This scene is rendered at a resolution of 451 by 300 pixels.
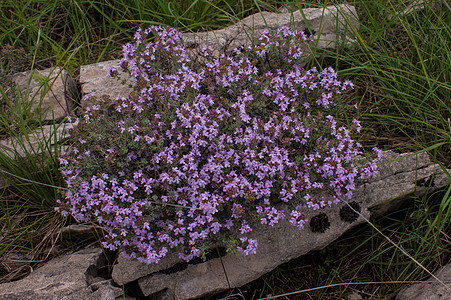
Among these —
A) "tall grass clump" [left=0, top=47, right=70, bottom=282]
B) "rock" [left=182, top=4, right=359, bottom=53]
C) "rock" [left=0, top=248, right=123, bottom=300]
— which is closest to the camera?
"rock" [left=0, top=248, right=123, bottom=300]

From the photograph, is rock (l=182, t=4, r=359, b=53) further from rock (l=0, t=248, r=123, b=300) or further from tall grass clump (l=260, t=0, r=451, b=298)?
rock (l=0, t=248, r=123, b=300)

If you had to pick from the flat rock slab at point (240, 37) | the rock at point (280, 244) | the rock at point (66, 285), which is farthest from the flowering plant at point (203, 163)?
the flat rock slab at point (240, 37)

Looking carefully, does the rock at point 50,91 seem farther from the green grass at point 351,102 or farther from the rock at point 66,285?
the rock at point 66,285

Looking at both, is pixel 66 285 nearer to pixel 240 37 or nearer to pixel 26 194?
pixel 26 194

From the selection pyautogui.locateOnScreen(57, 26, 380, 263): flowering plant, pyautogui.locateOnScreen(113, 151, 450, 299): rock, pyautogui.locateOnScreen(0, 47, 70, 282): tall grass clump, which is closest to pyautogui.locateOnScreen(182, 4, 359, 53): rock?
pyautogui.locateOnScreen(57, 26, 380, 263): flowering plant

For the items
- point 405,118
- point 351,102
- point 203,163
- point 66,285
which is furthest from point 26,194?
point 405,118

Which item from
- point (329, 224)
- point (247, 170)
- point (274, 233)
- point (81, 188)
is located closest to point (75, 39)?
point (81, 188)
